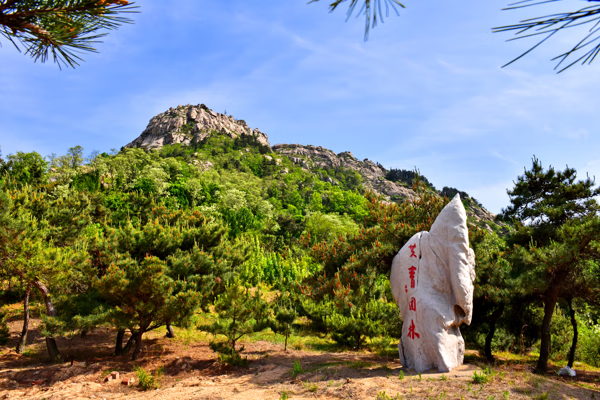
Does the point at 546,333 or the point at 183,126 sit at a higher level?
the point at 183,126

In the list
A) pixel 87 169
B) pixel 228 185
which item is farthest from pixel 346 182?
pixel 87 169

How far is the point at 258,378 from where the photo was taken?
705 centimetres

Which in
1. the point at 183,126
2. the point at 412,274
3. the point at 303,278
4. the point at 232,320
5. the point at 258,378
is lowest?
the point at 258,378

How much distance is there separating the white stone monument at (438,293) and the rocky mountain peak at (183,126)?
232ft

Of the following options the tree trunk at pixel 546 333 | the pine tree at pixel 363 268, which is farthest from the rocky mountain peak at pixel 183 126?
the tree trunk at pixel 546 333

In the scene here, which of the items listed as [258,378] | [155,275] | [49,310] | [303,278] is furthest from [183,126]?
[258,378]

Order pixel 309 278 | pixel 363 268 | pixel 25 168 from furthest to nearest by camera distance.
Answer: pixel 25 168
pixel 309 278
pixel 363 268

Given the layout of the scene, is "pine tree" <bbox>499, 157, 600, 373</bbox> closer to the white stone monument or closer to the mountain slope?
the white stone monument

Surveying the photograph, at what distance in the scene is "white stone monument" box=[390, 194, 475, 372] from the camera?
6617mm

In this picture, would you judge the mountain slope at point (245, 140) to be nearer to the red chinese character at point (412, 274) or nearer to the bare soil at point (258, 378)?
the bare soil at point (258, 378)

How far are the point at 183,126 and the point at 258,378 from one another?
258 feet

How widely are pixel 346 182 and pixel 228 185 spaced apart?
47814 millimetres

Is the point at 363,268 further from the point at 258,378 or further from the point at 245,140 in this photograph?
the point at 245,140

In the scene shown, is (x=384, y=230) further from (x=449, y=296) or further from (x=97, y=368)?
(x=97, y=368)
